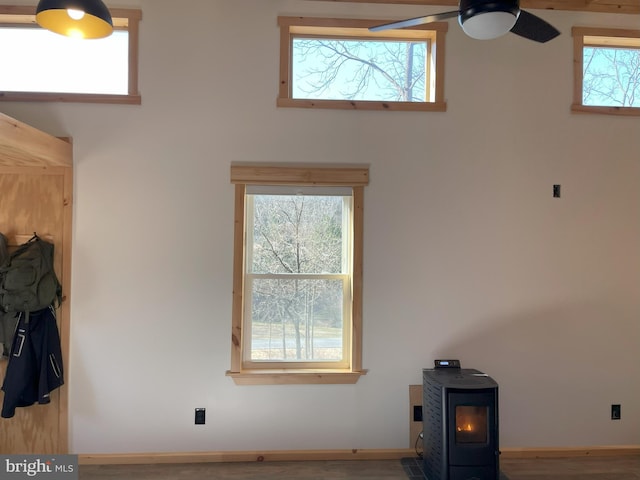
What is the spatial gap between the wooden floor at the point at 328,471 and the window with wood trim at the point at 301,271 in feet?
1.91

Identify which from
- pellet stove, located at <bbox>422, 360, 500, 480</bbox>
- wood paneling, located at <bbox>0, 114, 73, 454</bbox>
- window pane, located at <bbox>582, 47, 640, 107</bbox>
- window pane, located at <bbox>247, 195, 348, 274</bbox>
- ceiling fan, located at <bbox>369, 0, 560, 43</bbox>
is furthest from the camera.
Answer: window pane, located at <bbox>582, 47, 640, 107</bbox>

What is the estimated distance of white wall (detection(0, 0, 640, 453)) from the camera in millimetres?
2869

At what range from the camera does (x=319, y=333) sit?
119 inches

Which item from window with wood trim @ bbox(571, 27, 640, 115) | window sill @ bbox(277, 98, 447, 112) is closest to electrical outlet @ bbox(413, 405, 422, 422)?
window sill @ bbox(277, 98, 447, 112)

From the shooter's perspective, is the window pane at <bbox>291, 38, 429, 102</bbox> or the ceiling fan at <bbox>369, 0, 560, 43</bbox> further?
the window pane at <bbox>291, 38, 429, 102</bbox>

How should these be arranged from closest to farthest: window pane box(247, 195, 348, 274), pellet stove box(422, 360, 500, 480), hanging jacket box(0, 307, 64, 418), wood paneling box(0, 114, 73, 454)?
1. pellet stove box(422, 360, 500, 480)
2. hanging jacket box(0, 307, 64, 418)
3. wood paneling box(0, 114, 73, 454)
4. window pane box(247, 195, 348, 274)

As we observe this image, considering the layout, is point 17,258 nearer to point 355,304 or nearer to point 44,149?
point 44,149

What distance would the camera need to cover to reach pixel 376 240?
2.98m

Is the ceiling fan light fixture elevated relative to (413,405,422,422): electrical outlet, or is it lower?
elevated

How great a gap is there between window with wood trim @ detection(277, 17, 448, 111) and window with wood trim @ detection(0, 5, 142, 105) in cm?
112

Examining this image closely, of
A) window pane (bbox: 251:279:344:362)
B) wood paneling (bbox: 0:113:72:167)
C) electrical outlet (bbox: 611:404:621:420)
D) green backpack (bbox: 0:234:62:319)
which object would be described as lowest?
electrical outlet (bbox: 611:404:621:420)

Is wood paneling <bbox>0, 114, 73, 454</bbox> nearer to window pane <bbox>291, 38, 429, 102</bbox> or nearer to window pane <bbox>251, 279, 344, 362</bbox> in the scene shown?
window pane <bbox>251, 279, 344, 362</bbox>

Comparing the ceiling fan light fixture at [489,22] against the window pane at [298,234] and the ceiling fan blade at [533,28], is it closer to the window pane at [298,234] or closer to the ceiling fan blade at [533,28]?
the ceiling fan blade at [533,28]

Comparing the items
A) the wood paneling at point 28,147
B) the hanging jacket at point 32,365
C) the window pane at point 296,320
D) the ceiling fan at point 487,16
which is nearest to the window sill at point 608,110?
the ceiling fan at point 487,16
